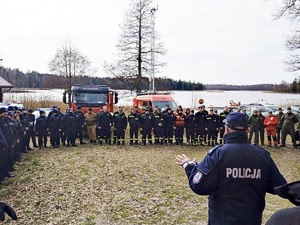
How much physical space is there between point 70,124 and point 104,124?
4.82ft

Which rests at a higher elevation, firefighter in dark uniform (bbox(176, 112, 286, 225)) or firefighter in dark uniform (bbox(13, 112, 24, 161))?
firefighter in dark uniform (bbox(176, 112, 286, 225))

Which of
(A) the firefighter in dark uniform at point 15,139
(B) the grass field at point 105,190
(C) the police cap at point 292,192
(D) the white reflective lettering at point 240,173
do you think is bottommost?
(B) the grass field at point 105,190

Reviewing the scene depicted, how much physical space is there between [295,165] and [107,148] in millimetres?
7091

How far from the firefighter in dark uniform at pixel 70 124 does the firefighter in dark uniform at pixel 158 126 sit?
346 centimetres

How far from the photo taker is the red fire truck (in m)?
16.5

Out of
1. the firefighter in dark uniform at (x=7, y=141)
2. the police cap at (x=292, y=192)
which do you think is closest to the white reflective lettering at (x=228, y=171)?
the police cap at (x=292, y=192)

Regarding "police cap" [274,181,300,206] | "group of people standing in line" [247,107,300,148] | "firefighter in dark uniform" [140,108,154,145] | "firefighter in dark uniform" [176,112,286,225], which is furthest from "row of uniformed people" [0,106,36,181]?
"group of people standing in line" [247,107,300,148]

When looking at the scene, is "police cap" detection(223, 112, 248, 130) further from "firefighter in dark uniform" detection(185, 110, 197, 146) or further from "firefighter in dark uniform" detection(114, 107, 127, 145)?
"firefighter in dark uniform" detection(185, 110, 197, 146)

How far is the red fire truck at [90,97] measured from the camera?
16516 mm

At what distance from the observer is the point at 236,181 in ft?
10.4

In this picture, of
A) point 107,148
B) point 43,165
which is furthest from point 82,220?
point 107,148

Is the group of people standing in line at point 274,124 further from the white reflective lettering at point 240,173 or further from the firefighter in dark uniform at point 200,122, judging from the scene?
the white reflective lettering at point 240,173

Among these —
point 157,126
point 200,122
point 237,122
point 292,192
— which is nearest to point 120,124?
point 157,126

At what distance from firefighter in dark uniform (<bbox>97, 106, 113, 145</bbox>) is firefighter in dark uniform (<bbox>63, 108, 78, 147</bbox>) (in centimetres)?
105
